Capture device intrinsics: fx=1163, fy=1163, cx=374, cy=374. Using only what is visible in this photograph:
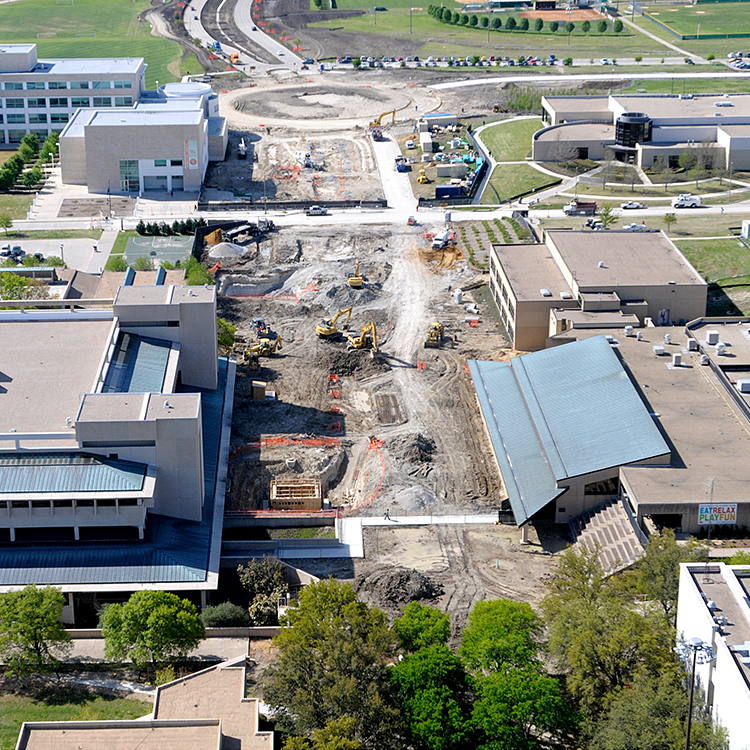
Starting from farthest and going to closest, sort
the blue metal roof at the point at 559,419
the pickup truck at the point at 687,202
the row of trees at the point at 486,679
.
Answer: the pickup truck at the point at 687,202 → the blue metal roof at the point at 559,419 → the row of trees at the point at 486,679

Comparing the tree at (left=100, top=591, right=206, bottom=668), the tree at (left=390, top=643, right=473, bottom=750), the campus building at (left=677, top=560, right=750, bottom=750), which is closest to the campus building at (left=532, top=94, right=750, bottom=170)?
the campus building at (left=677, top=560, right=750, bottom=750)

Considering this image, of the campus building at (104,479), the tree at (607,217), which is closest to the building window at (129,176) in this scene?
the tree at (607,217)

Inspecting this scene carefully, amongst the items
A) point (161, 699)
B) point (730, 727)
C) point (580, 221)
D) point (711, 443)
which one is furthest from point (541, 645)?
point (580, 221)

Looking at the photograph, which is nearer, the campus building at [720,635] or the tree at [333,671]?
the campus building at [720,635]

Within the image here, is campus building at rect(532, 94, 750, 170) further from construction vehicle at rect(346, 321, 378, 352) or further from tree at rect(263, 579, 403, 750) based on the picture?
tree at rect(263, 579, 403, 750)

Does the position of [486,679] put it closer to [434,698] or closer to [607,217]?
[434,698]

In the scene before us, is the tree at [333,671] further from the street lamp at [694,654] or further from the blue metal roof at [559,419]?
the blue metal roof at [559,419]
